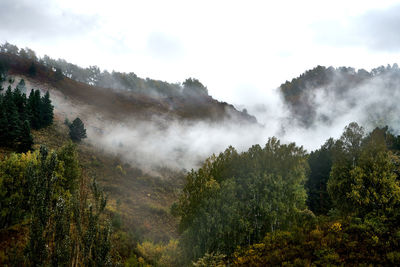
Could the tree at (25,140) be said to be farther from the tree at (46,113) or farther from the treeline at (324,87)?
the treeline at (324,87)

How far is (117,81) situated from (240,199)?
10559 centimetres

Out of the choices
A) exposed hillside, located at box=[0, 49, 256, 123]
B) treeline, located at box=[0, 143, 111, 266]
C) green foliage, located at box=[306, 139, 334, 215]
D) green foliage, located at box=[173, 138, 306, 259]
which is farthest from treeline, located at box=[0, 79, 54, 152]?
green foliage, located at box=[306, 139, 334, 215]

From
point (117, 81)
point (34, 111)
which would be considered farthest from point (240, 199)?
point (117, 81)

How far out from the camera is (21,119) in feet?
130

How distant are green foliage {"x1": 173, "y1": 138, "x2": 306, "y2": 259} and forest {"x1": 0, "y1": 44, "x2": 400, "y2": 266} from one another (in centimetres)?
9

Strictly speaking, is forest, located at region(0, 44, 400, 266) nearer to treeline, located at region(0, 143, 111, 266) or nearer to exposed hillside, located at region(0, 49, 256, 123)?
treeline, located at region(0, 143, 111, 266)

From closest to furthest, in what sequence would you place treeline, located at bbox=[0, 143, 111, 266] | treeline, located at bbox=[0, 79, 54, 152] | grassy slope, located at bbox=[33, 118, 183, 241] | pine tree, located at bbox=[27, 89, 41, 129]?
1. treeline, located at bbox=[0, 143, 111, 266]
2. grassy slope, located at bbox=[33, 118, 183, 241]
3. treeline, located at bbox=[0, 79, 54, 152]
4. pine tree, located at bbox=[27, 89, 41, 129]

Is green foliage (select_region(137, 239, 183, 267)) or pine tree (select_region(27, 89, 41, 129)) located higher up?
pine tree (select_region(27, 89, 41, 129))

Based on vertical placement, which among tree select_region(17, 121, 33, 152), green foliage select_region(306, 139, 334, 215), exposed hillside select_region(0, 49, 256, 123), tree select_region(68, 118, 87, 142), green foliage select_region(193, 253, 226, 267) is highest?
exposed hillside select_region(0, 49, 256, 123)

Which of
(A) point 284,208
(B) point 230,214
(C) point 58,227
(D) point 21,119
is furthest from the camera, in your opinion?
(D) point 21,119

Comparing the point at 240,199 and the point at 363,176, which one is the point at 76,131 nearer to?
the point at 240,199

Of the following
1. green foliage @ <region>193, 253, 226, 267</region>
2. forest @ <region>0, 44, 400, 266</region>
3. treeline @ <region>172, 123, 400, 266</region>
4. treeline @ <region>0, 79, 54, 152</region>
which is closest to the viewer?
forest @ <region>0, 44, 400, 266</region>

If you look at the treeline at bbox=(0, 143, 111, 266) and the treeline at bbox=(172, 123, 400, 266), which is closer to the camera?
the treeline at bbox=(0, 143, 111, 266)

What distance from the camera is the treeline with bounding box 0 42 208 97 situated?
105 meters
